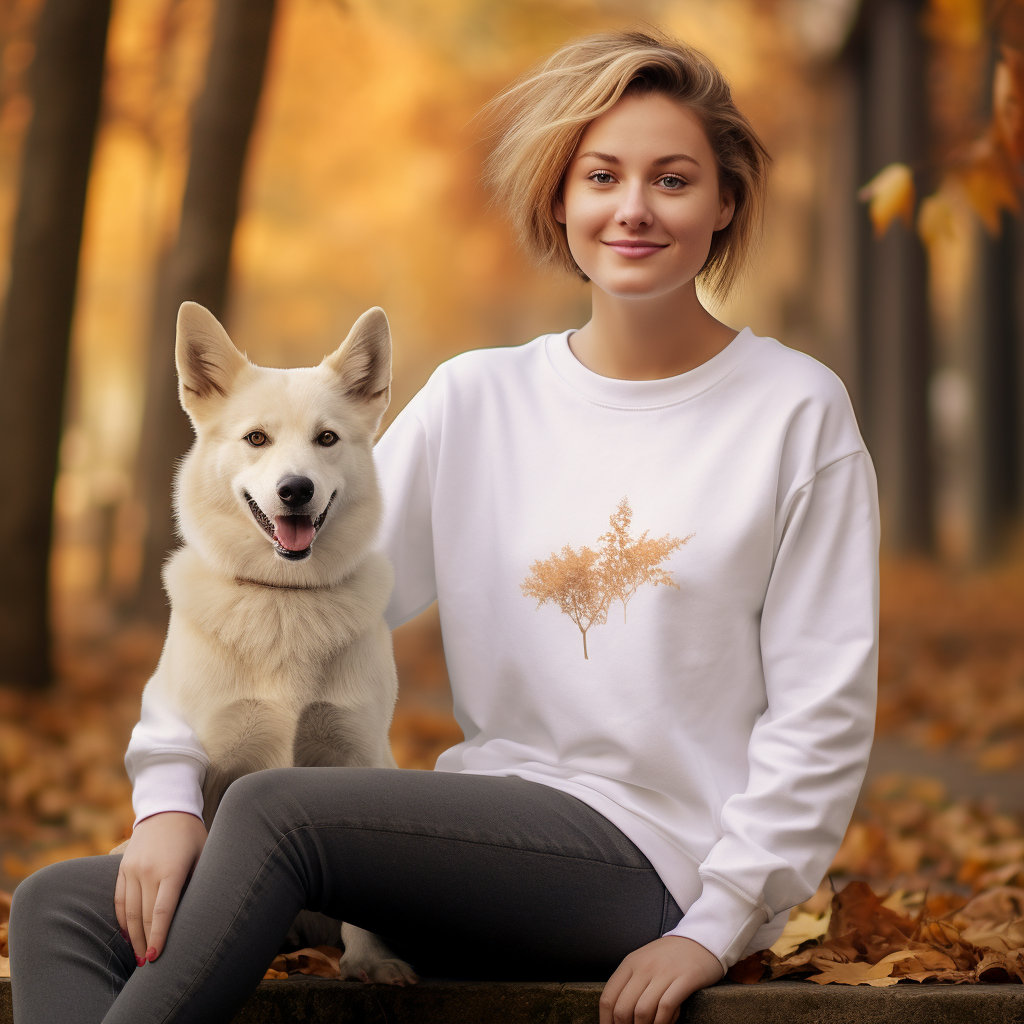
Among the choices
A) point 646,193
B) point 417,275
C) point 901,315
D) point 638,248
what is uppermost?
point 417,275

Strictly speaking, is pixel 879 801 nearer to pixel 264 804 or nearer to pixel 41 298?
pixel 264 804

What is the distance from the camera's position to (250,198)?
1631 cm

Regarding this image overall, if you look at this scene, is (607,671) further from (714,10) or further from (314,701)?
(714,10)

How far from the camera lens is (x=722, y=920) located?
6.49ft

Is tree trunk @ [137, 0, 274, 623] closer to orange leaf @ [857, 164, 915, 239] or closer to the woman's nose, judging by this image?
orange leaf @ [857, 164, 915, 239]

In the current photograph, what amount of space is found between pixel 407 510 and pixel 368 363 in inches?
13.5

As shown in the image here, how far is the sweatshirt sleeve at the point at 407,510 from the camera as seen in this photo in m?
2.40

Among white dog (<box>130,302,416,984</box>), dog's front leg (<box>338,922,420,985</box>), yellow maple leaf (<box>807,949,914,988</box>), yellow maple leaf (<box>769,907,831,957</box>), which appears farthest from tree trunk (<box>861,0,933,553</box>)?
dog's front leg (<box>338,922,420,985</box>)

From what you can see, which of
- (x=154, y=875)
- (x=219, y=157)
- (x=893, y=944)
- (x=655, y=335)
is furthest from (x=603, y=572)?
(x=219, y=157)

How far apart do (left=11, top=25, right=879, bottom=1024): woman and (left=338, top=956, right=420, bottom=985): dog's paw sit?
4cm

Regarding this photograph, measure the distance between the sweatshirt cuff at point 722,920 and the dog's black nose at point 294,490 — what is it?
1033mm

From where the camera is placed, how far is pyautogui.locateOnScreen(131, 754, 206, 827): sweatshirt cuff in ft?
6.49

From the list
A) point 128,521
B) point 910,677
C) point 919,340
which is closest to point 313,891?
point 910,677

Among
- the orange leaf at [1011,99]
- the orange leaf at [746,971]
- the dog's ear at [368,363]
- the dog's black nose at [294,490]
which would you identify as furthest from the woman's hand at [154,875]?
the orange leaf at [1011,99]
